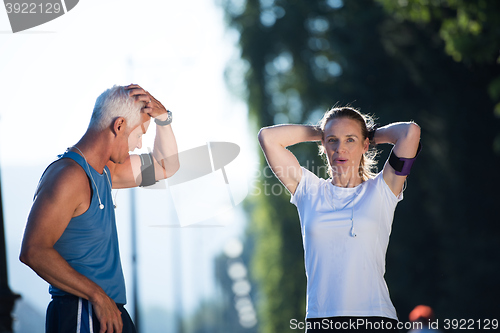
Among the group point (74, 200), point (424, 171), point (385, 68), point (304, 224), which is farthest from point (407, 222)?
point (74, 200)

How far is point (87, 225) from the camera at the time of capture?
2684 millimetres

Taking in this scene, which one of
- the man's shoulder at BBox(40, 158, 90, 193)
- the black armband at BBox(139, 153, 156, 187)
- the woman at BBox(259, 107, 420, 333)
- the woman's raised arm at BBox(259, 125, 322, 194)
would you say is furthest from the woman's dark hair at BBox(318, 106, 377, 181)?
the man's shoulder at BBox(40, 158, 90, 193)

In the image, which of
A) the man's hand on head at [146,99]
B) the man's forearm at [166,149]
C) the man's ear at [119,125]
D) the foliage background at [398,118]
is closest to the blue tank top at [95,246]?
the man's ear at [119,125]

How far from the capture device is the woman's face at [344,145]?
339cm

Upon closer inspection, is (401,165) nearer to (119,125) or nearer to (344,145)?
(344,145)

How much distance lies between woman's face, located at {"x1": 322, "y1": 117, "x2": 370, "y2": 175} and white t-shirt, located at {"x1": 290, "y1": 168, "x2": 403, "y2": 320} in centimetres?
16

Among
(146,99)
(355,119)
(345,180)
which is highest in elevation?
(146,99)

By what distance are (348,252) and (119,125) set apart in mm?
1380

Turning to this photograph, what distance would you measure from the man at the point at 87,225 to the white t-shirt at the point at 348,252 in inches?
40.8

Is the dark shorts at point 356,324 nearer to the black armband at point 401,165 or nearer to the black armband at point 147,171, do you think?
the black armband at point 401,165

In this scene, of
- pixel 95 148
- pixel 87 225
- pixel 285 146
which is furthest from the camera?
pixel 285 146

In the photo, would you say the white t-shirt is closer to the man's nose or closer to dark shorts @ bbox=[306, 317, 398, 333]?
dark shorts @ bbox=[306, 317, 398, 333]

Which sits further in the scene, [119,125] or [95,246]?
[119,125]

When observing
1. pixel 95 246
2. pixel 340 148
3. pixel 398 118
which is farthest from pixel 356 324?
pixel 398 118
